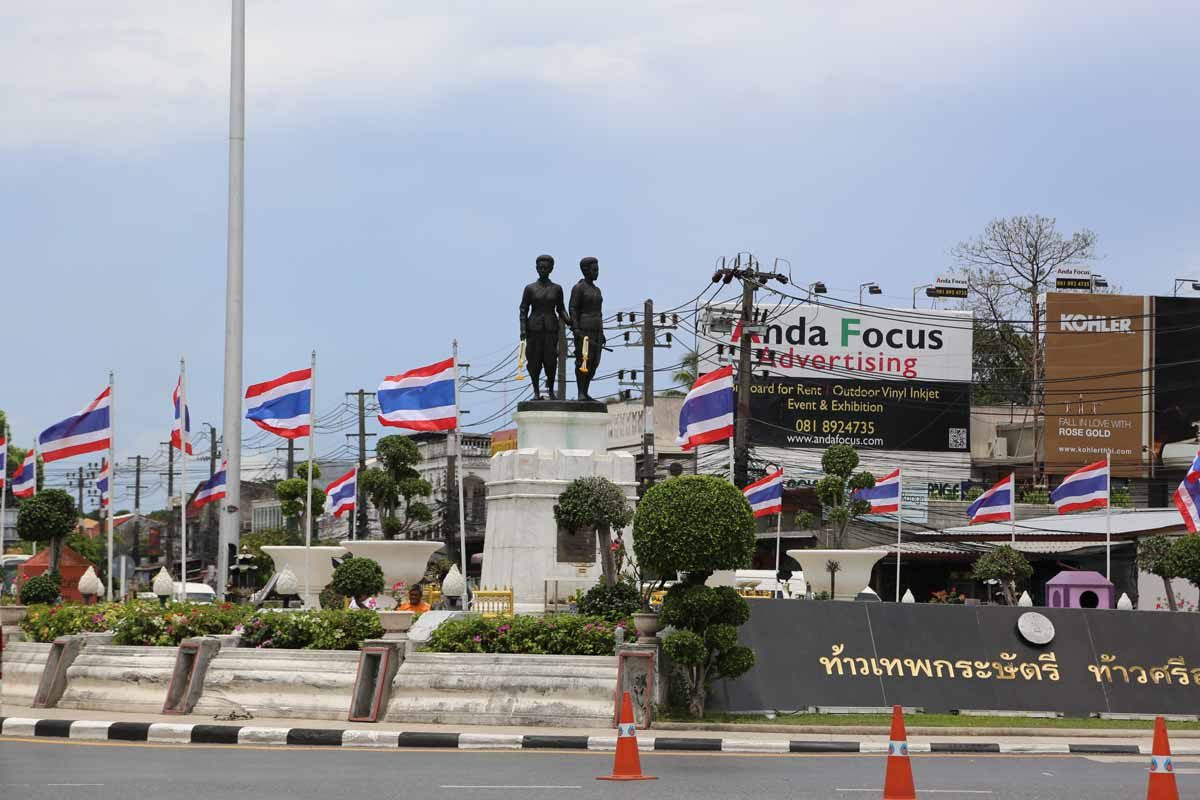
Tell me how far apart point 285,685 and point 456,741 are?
326 centimetres

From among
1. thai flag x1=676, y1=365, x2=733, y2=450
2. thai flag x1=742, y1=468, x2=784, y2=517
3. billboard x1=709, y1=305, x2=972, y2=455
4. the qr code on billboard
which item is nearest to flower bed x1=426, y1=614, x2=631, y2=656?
thai flag x1=676, y1=365, x2=733, y2=450

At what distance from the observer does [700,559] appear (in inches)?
753

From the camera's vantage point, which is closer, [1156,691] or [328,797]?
[328,797]

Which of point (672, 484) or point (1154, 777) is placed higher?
point (672, 484)

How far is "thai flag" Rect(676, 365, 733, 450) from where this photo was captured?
85.4 feet

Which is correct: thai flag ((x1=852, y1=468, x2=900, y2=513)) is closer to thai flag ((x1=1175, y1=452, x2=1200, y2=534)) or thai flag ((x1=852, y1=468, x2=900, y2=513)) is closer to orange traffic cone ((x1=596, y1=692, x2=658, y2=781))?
thai flag ((x1=1175, y1=452, x2=1200, y2=534))

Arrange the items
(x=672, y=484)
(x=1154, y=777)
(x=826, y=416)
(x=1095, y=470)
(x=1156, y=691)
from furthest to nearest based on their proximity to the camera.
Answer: (x=826, y=416)
(x=1095, y=470)
(x=1156, y=691)
(x=672, y=484)
(x=1154, y=777)

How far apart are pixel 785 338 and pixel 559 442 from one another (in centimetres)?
2838

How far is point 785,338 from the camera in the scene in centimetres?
5416

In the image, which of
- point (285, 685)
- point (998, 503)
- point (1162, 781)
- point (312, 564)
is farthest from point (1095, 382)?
point (1162, 781)

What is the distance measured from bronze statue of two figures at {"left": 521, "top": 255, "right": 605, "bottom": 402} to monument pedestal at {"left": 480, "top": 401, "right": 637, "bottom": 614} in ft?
2.03

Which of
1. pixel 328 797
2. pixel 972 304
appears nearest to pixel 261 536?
pixel 972 304

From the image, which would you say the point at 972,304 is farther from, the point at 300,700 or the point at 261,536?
the point at 300,700

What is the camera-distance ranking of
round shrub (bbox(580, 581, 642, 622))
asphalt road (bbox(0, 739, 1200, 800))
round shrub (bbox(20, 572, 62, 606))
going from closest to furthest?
asphalt road (bbox(0, 739, 1200, 800))
round shrub (bbox(580, 581, 642, 622))
round shrub (bbox(20, 572, 62, 606))
